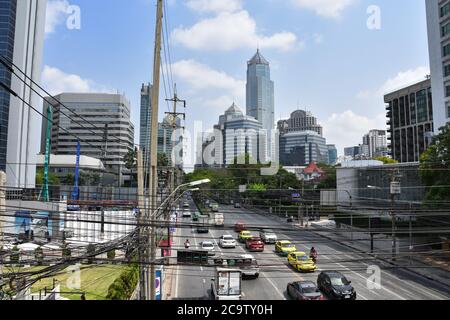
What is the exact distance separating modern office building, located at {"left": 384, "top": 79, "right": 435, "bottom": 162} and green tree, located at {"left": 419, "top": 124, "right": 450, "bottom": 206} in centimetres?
5259

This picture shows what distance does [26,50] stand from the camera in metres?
54.5

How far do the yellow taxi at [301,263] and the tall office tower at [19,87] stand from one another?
44.8 meters

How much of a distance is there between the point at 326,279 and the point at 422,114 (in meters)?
70.8

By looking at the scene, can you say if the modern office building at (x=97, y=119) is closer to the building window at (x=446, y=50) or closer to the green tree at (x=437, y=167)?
the building window at (x=446, y=50)

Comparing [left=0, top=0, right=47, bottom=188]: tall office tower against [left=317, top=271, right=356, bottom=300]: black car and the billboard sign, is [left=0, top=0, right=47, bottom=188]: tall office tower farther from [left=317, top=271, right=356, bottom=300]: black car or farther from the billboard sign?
[left=317, top=271, right=356, bottom=300]: black car

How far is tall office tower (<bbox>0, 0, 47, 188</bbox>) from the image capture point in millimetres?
52156

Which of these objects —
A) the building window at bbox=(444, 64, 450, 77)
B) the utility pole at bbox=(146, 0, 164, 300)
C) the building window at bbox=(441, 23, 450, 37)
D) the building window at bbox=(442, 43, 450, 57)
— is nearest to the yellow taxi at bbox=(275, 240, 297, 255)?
the utility pole at bbox=(146, 0, 164, 300)

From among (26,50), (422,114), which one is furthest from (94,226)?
(422,114)

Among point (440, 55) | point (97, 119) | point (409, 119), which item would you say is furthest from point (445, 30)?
point (97, 119)

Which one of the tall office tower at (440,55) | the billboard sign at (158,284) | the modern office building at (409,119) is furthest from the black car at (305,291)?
the modern office building at (409,119)

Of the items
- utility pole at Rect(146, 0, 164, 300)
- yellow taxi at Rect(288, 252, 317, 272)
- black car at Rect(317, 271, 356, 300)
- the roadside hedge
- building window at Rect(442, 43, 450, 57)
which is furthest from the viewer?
building window at Rect(442, 43, 450, 57)

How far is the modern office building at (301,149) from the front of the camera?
141462mm

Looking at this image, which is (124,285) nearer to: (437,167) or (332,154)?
(437,167)
